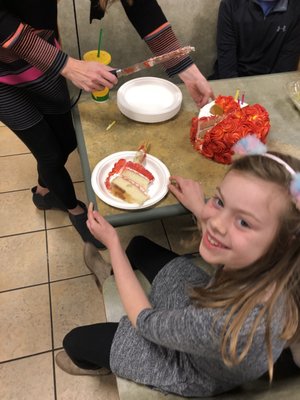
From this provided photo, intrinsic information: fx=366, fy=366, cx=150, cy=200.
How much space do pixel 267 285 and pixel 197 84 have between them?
84 cm

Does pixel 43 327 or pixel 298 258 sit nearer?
pixel 298 258

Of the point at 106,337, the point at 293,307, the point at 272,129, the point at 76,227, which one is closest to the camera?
the point at 293,307

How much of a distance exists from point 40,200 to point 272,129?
4.07 ft

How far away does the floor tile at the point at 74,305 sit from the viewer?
5.27 feet

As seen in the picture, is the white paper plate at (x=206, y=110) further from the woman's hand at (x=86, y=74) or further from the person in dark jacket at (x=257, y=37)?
the person in dark jacket at (x=257, y=37)

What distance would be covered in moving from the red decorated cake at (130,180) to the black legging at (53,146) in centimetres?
37

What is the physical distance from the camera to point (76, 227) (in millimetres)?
1819

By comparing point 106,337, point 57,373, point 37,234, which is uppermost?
point 106,337

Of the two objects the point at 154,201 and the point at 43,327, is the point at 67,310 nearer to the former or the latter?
the point at 43,327

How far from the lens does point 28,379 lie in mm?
1463

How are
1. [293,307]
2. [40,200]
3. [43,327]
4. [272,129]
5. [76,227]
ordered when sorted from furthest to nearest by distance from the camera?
[40,200]
[76,227]
[43,327]
[272,129]
[293,307]

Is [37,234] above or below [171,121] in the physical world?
below

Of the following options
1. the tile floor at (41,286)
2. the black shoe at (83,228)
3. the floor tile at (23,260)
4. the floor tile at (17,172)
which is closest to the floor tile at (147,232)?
the tile floor at (41,286)

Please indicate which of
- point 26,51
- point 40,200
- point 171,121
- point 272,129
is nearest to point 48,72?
point 26,51
